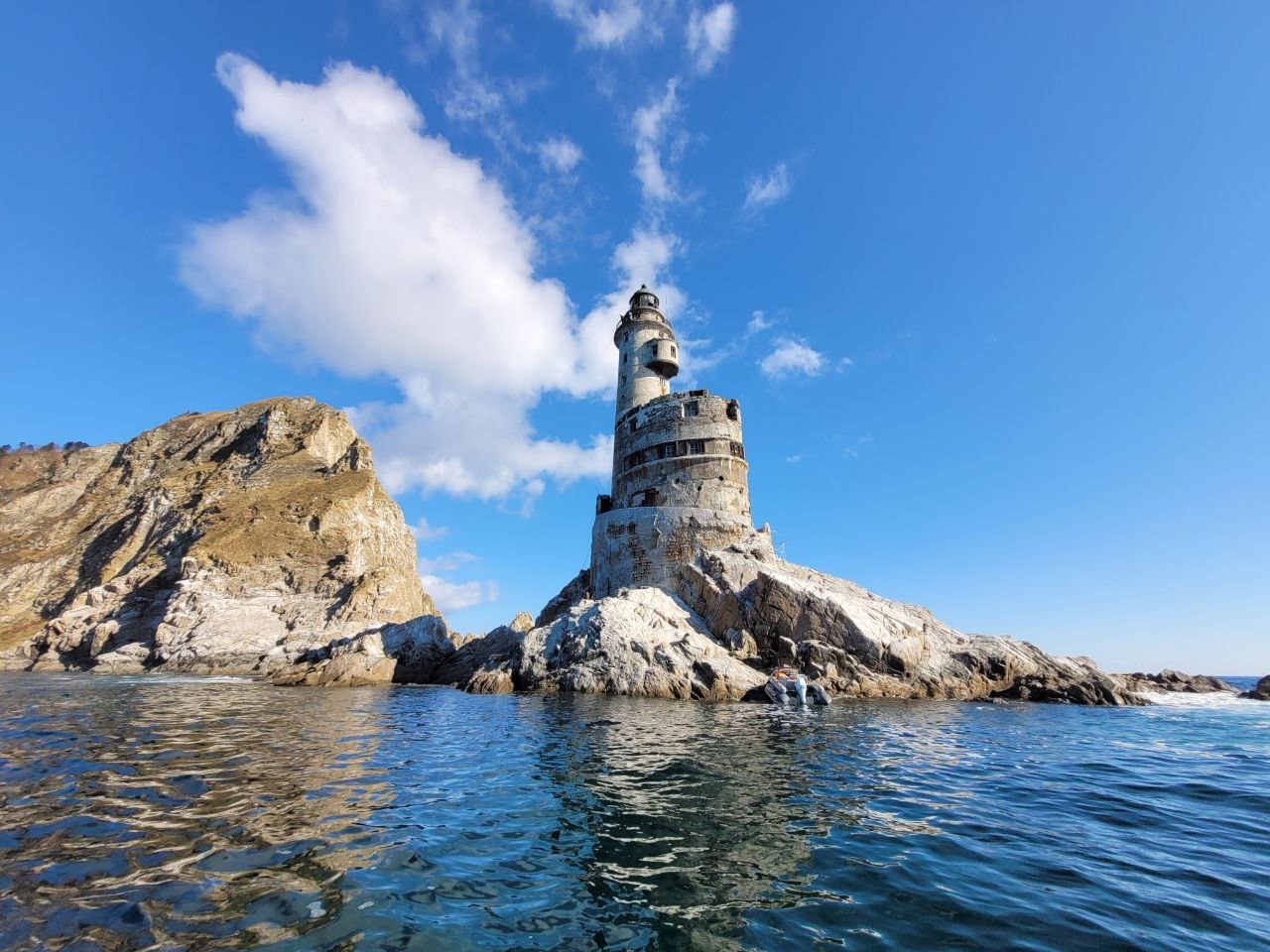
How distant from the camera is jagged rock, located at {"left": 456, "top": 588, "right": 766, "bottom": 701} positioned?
2545 cm

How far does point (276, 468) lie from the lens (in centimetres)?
6512

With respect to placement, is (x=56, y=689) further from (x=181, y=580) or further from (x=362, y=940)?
(x=362, y=940)

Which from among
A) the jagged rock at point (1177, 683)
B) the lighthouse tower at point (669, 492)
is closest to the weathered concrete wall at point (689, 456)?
the lighthouse tower at point (669, 492)

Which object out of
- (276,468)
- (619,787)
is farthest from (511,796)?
(276,468)

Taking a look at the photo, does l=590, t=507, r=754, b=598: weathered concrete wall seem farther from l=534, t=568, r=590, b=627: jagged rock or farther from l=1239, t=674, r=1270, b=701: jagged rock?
l=1239, t=674, r=1270, b=701: jagged rock

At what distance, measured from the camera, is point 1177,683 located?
42.8 m

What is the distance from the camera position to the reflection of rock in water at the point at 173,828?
14.7 feet

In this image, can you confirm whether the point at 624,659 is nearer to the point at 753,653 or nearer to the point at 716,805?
the point at 753,653

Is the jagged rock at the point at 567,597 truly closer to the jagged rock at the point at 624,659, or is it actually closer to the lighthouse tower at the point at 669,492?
the lighthouse tower at the point at 669,492

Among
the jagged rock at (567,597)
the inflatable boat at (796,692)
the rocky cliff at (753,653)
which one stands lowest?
the inflatable boat at (796,692)

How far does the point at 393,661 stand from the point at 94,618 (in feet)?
127

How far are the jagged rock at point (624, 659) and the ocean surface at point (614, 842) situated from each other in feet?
37.2

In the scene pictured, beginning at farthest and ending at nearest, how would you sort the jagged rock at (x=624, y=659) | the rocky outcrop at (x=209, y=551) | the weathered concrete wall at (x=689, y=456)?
the rocky outcrop at (x=209, y=551) → the weathered concrete wall at (x=689, y=456) → the jagged rock at (x=624, y=659)

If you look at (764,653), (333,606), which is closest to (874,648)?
(764,653)
